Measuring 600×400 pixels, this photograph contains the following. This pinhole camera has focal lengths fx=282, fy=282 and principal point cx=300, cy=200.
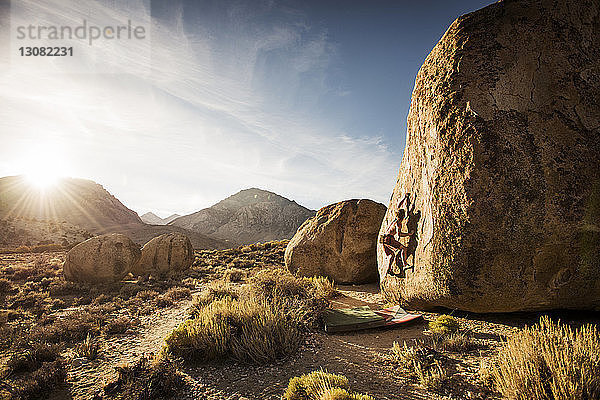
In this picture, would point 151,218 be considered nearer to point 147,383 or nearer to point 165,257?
point 165,257

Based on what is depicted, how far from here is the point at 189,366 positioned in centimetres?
452

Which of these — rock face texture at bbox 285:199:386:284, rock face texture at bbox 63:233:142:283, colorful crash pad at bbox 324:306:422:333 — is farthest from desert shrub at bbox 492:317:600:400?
rock face texture at bbox 63:233:142:283

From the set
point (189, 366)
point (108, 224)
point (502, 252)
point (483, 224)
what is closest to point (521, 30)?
point (483, 224)

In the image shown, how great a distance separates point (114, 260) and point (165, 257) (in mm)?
3028

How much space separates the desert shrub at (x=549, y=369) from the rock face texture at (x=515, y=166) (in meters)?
1.63

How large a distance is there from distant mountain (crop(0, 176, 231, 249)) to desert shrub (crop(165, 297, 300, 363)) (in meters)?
46.2

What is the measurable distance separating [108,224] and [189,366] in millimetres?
72918

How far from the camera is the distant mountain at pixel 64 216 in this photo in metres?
41.9

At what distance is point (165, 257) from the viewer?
53.8 feet

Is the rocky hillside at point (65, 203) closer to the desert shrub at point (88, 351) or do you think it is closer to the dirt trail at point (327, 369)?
the desert shrub at point (88, 351)

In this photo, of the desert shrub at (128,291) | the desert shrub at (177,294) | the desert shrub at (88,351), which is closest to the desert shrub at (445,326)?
the desert shrub at (88,351)

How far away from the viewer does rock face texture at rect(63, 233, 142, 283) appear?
13.2m

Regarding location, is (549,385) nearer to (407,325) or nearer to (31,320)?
(407,325)

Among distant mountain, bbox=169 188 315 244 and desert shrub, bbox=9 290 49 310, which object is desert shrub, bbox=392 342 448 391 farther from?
distant mountain, bbox=169 188 315 244
